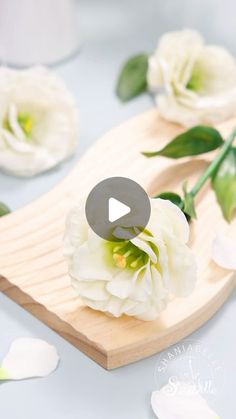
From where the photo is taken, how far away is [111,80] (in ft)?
2.98

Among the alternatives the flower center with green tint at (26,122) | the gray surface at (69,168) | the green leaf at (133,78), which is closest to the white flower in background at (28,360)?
the gray surface at (69,168)

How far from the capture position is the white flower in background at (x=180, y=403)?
22.6 inches

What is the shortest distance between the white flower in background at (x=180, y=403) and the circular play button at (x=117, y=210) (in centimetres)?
11

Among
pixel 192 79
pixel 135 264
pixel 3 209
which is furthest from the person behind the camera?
pixel 192 79

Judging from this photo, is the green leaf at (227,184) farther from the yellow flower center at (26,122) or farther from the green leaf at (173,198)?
the yellow flower center at (26,122)

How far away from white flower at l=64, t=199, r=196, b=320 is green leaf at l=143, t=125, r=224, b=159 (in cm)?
17

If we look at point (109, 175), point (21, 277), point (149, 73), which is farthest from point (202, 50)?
point (21, 277)

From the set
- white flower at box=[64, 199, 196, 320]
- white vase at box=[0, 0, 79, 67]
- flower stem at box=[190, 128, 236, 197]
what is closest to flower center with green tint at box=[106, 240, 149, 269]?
white flower at box=[64, 199, 196, 320]

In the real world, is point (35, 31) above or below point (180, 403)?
above

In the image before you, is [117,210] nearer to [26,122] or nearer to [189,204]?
Result: [189,204]

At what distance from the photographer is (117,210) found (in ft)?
1.90

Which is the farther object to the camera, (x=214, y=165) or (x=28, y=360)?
(x=214, y=165)

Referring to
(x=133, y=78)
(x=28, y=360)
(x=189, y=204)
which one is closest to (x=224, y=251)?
(x=189, y=204)

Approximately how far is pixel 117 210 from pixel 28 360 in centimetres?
12
